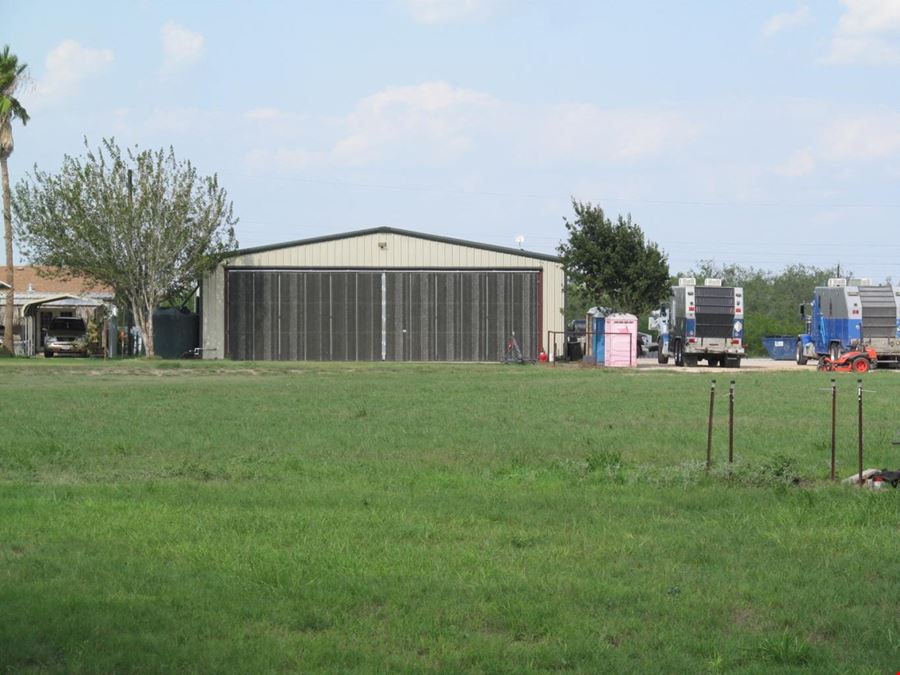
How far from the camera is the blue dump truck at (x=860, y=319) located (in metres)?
47.8

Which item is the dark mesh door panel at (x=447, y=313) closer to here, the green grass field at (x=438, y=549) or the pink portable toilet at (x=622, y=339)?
the pink portable toilet at (x=622, y=339)

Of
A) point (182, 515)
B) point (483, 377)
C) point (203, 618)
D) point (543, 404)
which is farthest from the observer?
point (483, 377)

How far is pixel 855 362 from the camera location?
46.4 m

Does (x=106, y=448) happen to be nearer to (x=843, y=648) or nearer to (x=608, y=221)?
(x=843, y=648)

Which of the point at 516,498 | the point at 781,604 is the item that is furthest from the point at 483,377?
the point at 781,604

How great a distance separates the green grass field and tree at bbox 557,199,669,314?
139ft

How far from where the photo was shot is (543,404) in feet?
86.4

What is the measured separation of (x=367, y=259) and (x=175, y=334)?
33.2 ft

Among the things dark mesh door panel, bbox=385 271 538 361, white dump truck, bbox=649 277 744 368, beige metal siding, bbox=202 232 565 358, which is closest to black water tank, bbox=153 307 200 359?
beige metal siding, bbox=202 232 565 358

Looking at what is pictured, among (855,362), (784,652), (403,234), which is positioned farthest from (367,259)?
(784,652)

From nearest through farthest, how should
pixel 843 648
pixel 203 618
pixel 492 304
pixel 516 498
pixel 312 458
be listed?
1. pixel 843 648
2. pixel 203 618
3. pixel 516 498
4. pixel 312 458
5. pixel 492 304

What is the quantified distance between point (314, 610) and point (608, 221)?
57.4 metres

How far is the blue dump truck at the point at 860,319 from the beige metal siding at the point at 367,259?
1325 cm

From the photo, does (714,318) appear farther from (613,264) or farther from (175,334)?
(175,334)
